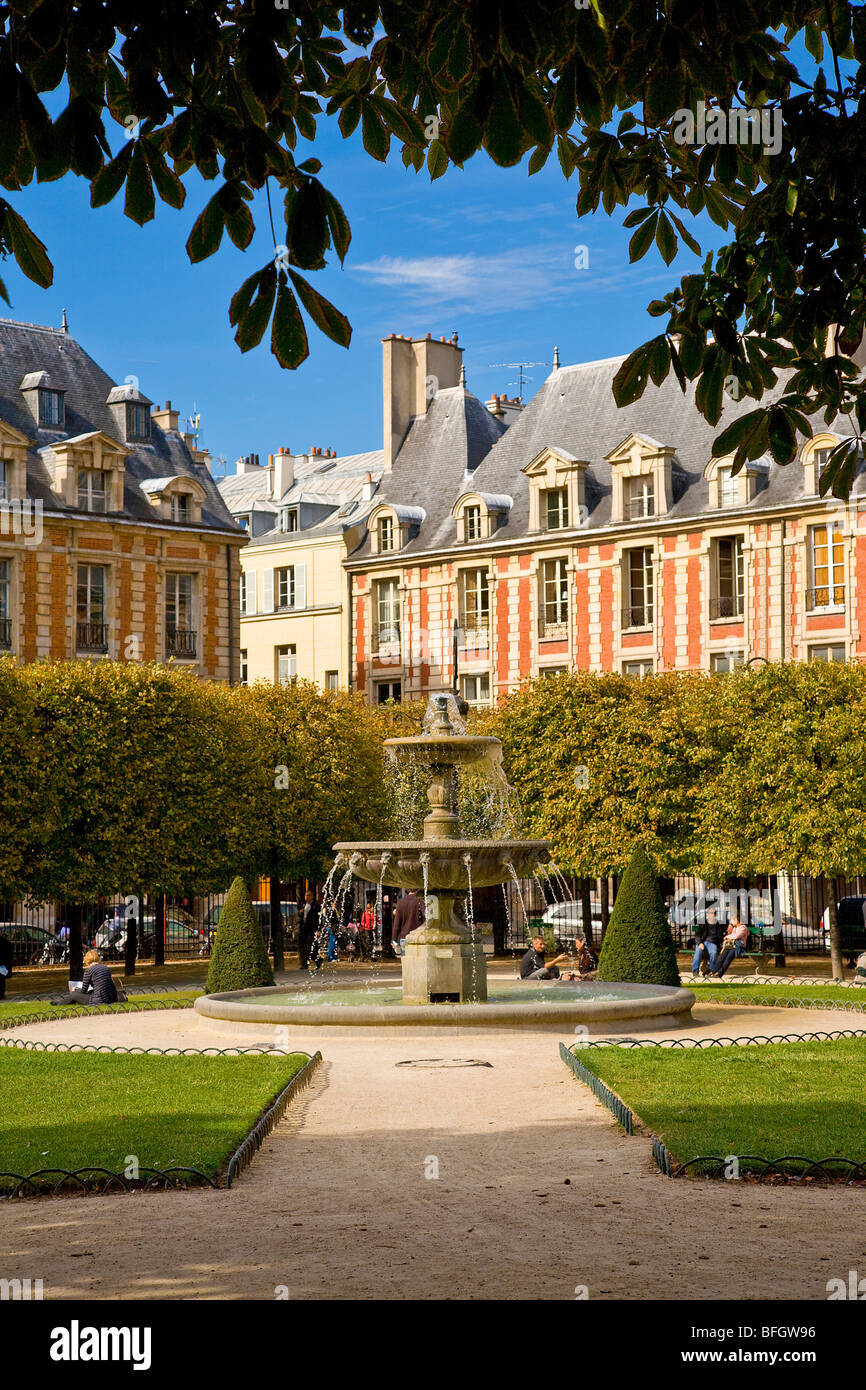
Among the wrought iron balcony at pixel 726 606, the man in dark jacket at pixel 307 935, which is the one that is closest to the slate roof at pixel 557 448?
the wrought iron balcony at pixel 726 606

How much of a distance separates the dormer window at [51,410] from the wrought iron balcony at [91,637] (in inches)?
223

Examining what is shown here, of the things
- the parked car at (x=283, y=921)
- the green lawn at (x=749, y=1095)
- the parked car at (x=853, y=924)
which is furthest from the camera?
the parked car at (x=283, y=921)

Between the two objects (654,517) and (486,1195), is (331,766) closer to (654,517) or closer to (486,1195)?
(654,517)

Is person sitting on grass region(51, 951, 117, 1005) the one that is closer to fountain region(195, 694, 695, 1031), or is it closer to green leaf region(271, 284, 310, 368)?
fountain region(195, 694, 695, 1031)

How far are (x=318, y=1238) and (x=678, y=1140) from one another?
3.50 metres

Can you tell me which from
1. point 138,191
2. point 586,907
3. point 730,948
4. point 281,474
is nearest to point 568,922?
point 586,907

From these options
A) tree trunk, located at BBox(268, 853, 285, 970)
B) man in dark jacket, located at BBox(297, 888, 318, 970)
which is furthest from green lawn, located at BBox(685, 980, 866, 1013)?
man in dark jacket, located at BBox(297, 888, 318, 970)

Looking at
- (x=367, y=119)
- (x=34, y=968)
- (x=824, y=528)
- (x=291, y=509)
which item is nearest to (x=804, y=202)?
(x=367, y=119)

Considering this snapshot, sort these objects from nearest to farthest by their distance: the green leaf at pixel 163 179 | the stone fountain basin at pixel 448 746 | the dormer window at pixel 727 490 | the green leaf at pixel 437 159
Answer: the green leaf at pixel 163 179
the green leaf at pixel 437 159
the stone fountain basin at pixel 448 746
the dormer window at pixel 727 490

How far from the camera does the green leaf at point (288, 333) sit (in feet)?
16.6

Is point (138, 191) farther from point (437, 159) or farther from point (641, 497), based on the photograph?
point (641, 497)

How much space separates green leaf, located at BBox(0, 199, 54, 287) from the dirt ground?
4.44 metres

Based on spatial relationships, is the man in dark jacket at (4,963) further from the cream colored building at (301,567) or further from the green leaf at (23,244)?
the cream colored building at (301,567)

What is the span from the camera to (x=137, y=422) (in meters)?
48.8
